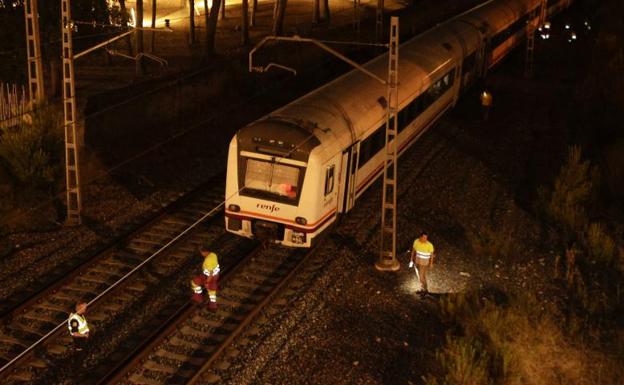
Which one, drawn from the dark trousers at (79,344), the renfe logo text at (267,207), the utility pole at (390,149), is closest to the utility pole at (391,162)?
the utility pole at (390,149)

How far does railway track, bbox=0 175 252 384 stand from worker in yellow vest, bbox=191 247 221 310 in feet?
2.35

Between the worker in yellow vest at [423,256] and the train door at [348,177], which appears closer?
the worker in yellow vest at [423,256]

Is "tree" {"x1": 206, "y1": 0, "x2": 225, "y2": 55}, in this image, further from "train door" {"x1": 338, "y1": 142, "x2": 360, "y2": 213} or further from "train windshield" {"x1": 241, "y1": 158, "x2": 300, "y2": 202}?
"train windshield" {"x1": 241, "y1": 158, "x2": 300, "y2": 202}

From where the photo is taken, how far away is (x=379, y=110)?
17375 mm

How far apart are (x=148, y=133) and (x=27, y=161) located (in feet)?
20.5

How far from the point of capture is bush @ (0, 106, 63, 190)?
61.5ft

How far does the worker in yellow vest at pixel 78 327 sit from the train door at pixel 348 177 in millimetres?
5955

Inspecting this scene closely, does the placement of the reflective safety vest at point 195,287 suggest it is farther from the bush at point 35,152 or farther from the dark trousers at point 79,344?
the bush at point 35,152

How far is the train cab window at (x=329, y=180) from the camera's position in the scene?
14.3 metres

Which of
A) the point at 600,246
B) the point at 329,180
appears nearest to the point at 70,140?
the point at 329,180

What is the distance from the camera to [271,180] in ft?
47.5

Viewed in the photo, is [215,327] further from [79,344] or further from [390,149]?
[390,149]

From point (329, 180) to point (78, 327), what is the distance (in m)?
5.66

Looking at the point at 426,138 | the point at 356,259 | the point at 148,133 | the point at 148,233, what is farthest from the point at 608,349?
the point at 148,133
